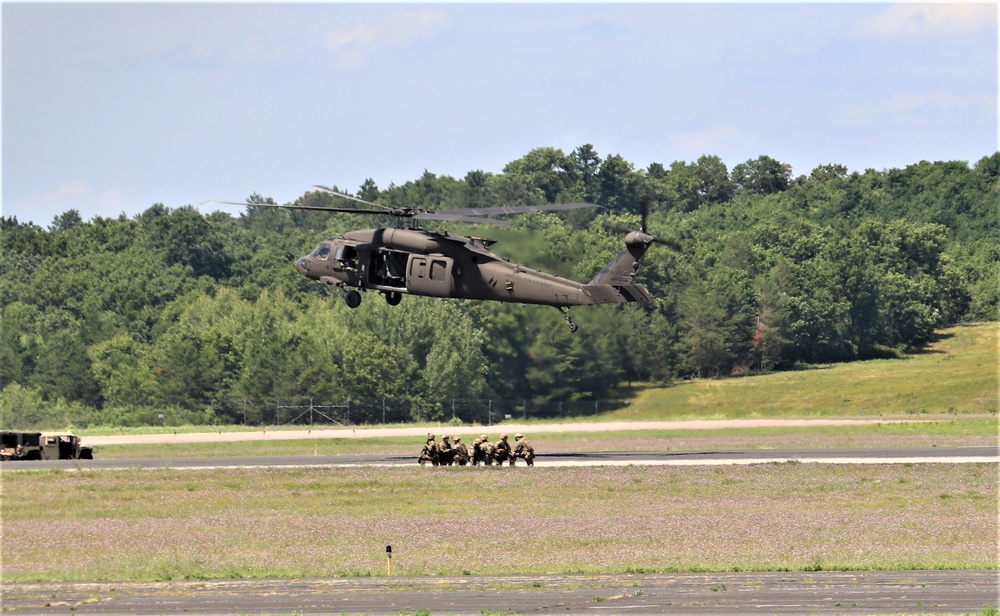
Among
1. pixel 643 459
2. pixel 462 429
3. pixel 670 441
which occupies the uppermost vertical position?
pixel 462 429

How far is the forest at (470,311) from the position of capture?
3575 inches

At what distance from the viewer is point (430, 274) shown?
58656 millimetres

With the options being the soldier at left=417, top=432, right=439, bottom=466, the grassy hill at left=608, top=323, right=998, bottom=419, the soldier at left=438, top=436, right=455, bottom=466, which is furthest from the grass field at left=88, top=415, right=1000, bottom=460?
the grassy hill at left=608, top=323, right=998, bottom=419

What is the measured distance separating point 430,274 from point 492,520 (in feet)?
61.5

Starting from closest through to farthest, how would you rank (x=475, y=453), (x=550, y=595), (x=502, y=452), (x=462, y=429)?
(x=550, y=595)
(x=502, y=452)
(x=475, y=453)
(x=462, y=429)

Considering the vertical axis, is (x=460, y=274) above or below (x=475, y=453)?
above

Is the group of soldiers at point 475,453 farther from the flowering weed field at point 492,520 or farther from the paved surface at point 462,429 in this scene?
the paved surface at point 462,429

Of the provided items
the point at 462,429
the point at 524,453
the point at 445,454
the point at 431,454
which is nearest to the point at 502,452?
the point at 524,453

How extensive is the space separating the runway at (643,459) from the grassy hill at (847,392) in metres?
26.4

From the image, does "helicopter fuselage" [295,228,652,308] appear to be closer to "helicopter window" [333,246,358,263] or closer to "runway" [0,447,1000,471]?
"helicopter window" [333,246,358,263]

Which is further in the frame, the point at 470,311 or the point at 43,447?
the point at 470,311

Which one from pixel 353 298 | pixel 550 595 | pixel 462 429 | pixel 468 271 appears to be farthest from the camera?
pixel 462 429

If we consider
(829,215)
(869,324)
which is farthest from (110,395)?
(829,215)

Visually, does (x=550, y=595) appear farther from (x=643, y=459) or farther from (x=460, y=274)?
(x=643, y=459)
